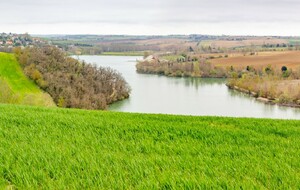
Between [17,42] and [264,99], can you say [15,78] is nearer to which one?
[264,99]

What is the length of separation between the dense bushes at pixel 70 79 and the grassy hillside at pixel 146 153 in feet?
140

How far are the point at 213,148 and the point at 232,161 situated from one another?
55cm

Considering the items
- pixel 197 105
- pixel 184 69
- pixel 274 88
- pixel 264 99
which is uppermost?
→ pixel 184 69

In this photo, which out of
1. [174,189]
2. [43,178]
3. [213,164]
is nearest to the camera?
[174,189]

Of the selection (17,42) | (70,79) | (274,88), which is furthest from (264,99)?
(17,42)

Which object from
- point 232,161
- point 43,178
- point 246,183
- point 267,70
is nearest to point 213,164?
point 232,161

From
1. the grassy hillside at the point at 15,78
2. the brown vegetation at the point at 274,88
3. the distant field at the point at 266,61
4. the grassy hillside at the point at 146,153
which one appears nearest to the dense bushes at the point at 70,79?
the grassy hillside at the point at 15,78

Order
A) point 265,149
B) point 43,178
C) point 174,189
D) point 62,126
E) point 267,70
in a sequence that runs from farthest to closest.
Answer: point 267,70
point 62,126
point 265,149
point 43,178
point 174,189

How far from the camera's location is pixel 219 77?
104m

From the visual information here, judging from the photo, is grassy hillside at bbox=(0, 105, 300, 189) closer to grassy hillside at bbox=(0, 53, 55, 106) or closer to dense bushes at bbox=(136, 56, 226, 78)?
grassy hillside at bbox=(0, 53, 55, 106)

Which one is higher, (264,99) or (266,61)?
(266,61)

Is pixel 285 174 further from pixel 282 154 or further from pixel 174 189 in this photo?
pixel 174 189

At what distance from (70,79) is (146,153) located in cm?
5587

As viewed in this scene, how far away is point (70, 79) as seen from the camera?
58469 mm
